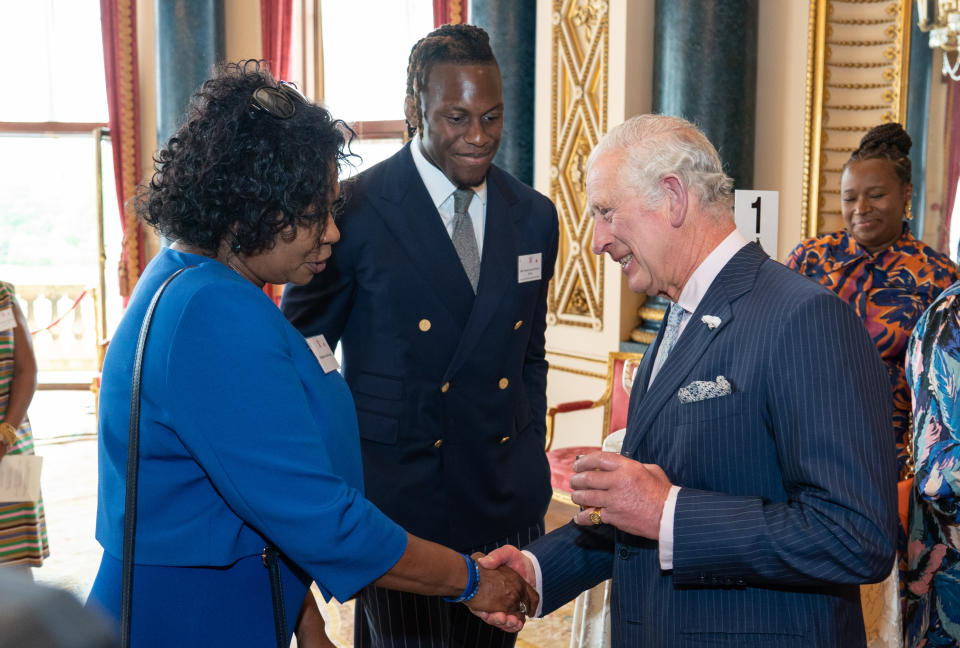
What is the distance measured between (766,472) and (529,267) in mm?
1058

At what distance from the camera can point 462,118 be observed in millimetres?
2297

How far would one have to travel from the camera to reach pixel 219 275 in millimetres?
1410

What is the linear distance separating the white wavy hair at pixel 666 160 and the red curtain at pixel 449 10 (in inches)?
235

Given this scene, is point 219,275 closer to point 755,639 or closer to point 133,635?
point 133,635

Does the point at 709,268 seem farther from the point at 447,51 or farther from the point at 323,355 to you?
the point at 447,51

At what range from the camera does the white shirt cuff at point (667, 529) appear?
1481 millimetres

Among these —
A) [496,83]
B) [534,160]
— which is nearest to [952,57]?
[534,160]

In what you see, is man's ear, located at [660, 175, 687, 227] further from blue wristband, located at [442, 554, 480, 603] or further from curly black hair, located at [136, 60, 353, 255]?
blue wristband, located at [442, 554, 480, 603]

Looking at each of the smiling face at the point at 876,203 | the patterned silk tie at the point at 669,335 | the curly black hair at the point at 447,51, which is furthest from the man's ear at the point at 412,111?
the smiling face at the point at 876,203

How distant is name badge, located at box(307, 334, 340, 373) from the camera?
5.40 ft

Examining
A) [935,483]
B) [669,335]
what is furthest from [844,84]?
[669,335]

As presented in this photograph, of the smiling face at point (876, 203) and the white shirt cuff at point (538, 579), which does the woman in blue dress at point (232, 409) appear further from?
the smiling face at point (876, 203)

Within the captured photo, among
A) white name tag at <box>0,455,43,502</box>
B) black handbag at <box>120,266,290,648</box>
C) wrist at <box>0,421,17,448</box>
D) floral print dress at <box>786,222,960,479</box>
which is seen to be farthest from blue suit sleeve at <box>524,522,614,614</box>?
wrist at <box>0,421,17,448</box>

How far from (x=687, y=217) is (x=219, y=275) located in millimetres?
778
